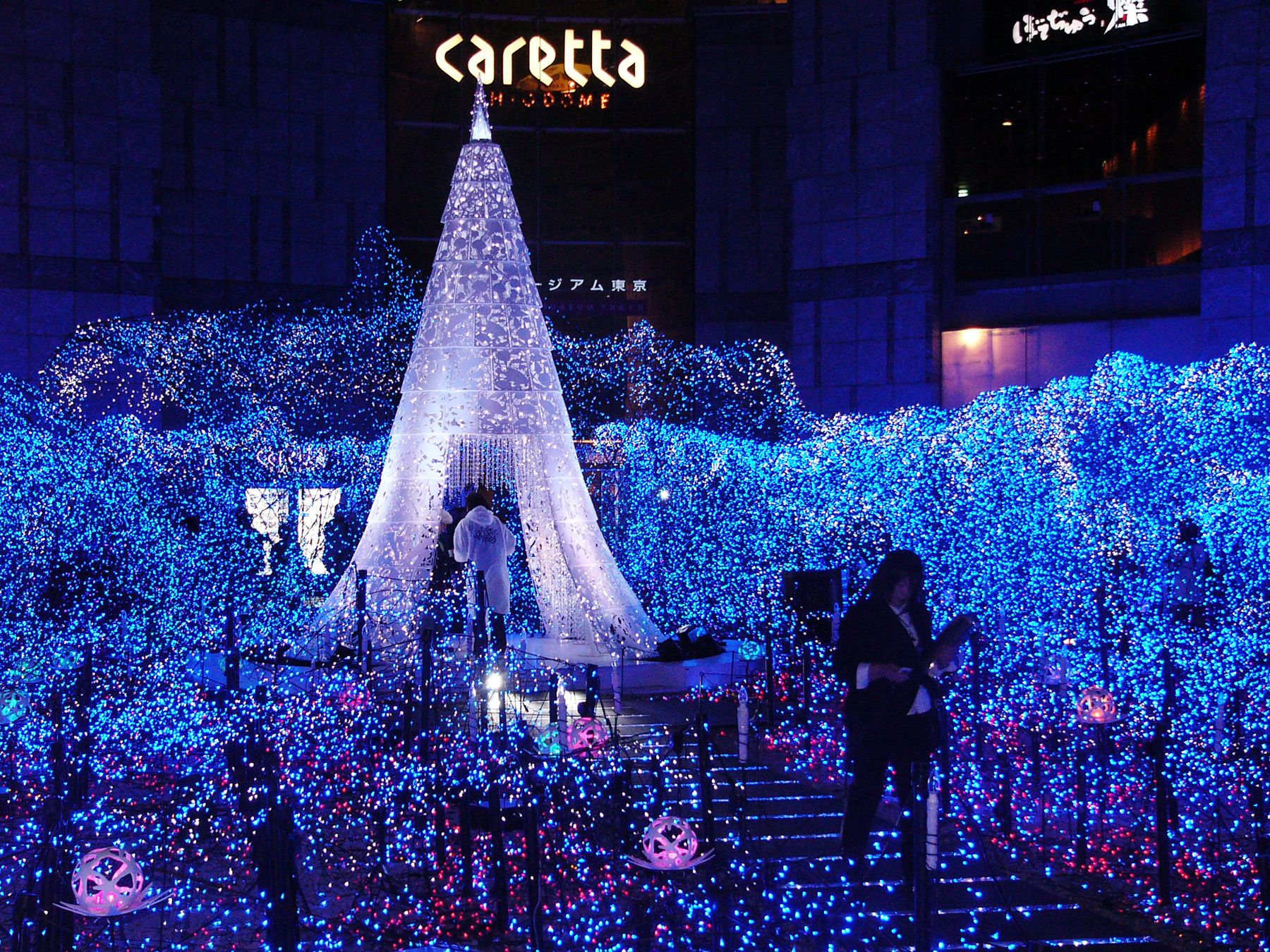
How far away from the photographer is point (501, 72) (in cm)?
2409

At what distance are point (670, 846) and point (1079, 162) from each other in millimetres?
19212

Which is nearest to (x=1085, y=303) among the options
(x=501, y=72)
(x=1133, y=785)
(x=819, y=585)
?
(x=501, y=72)

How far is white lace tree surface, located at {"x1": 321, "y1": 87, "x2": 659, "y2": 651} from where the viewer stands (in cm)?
1059

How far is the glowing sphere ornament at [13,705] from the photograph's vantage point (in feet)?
27.3

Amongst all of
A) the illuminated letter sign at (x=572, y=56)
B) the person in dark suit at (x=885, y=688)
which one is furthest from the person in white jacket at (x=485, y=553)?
the illuminated letter sign at (x=572, y=56)

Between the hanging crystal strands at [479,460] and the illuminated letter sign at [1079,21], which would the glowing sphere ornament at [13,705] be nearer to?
the hanging crystal strands at [479,460]

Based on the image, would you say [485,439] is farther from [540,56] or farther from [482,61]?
[540,56]

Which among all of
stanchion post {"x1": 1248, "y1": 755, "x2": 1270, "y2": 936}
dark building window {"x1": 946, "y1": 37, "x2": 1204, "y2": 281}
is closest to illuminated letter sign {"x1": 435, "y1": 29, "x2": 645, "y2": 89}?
dark building window {"x1": 946, "y1": 37, "x2": 1204, "y2": 281}

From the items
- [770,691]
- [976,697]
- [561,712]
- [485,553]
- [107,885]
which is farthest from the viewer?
[485,553]

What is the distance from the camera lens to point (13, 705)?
8.46 meters

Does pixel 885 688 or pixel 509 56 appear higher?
pixel 509 56

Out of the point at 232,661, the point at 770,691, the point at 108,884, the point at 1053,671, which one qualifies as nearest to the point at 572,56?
the point at 770,691

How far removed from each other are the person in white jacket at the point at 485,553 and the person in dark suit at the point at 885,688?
14.7 ft

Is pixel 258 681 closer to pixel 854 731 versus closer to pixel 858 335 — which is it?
pixel 854 731
